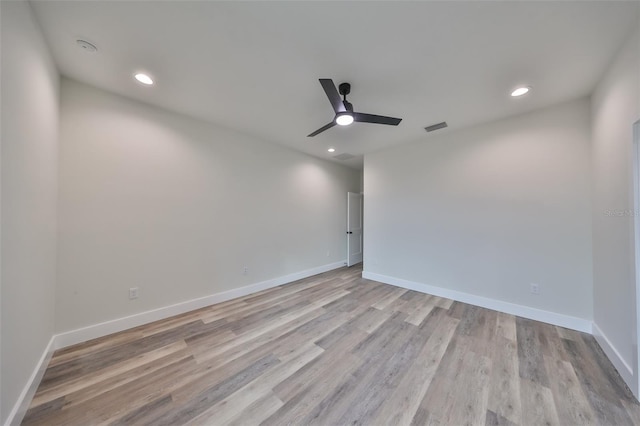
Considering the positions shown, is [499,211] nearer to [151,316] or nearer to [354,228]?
[354,228]

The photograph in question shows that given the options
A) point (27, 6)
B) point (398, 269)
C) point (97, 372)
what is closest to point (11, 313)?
point (97, 372)

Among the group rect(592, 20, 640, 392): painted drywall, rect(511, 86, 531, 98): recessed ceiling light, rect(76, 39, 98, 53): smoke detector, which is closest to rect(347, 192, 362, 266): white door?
rect(511, 86, 531, 98): recessed ceiling light

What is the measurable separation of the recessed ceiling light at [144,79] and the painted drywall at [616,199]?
407 cm

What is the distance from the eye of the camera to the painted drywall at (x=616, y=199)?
167 centimetres

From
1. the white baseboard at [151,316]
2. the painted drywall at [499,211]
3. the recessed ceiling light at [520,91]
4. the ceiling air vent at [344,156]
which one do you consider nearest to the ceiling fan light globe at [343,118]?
→ the recessed ceiling light at [520,91]

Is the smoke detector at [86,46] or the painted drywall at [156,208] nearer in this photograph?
the smoke detector at [86,46]

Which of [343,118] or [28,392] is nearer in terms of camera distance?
[28,392]

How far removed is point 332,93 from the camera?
6.28 feet

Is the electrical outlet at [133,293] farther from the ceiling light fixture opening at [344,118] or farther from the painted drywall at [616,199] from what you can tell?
the painted drywall at [616,199]

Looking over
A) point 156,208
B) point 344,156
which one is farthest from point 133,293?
point 344,156

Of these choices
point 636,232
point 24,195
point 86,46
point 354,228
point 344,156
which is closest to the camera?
point 24,195

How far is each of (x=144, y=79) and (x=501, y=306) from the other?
16.8 feet

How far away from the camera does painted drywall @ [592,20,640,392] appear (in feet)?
5.47

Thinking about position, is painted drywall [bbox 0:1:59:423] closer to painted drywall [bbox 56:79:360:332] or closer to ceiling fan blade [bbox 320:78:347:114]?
painted drywall [bbox 56:79:360:332]
